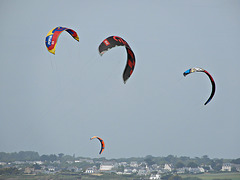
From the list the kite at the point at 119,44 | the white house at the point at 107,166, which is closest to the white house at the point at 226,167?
the white house at the point at 107,166

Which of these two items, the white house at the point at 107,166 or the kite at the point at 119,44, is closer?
the kite at the point at 119,44

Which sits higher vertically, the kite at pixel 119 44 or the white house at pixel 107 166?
the kite at pixel 119 44

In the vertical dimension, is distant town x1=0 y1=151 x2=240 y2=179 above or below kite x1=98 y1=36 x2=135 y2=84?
below

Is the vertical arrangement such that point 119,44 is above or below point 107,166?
above

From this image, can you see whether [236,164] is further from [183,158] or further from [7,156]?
[7,156]

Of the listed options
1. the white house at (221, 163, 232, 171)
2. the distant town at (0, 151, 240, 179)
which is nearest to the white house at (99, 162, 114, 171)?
the distant town at (0, 151, 240, 179)

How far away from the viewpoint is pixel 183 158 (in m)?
105

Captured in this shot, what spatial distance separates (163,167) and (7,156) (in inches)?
1613

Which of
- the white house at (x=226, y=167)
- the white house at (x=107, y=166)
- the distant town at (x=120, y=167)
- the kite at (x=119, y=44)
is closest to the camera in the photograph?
the kite at (x=119, y=44)

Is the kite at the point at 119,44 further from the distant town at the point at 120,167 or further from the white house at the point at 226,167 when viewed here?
the white house at the point at 226,167

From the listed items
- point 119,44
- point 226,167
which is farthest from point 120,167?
point 119,44

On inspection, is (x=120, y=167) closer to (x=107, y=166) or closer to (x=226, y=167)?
(x=107, y=166)

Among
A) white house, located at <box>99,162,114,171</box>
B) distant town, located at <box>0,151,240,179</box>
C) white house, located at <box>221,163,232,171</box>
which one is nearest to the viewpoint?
distant town, located at <box>0,151,240,179</box>

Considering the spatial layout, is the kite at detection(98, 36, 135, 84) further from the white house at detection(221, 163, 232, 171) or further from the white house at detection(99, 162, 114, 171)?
the white house at detection(99, 162, 114, 171)
